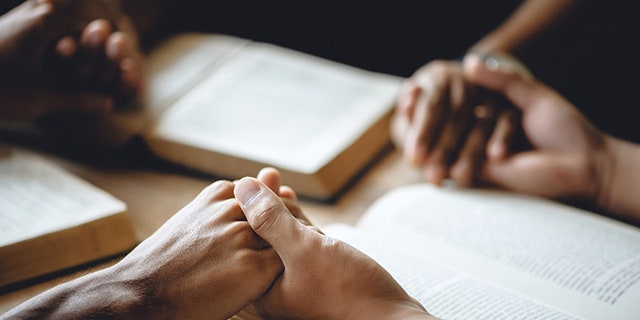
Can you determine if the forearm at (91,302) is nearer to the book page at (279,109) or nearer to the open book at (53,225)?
the open book at (53,225)

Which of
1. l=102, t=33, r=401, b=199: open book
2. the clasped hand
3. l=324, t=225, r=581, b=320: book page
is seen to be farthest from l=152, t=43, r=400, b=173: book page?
l=324, t=225, r=581, b=320: book page

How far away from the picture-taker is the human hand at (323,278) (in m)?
0.72

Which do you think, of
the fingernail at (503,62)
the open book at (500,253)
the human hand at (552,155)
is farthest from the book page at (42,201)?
the fingernail at (503,62)

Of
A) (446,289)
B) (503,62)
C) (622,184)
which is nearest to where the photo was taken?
(446,289)

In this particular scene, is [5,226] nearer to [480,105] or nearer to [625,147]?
[480,105]

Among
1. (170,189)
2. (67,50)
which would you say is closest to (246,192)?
(170,189)

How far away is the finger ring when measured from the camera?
1.19 metres

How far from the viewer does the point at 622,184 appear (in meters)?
1.04

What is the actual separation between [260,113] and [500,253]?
534 millimetres

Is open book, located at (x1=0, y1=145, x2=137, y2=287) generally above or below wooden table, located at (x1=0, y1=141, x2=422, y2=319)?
above

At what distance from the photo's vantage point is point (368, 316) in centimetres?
71

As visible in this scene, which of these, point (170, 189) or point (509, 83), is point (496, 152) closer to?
point (509, 83)

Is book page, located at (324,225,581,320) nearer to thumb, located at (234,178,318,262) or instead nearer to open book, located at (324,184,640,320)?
open book, located at (324,184,640,320)

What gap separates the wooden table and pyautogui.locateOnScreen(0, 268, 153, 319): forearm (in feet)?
0.78
